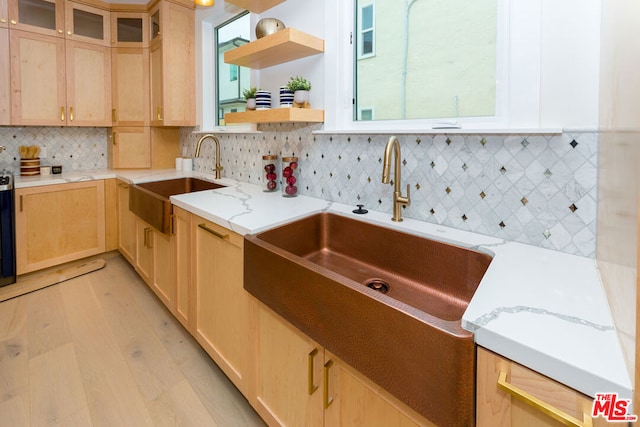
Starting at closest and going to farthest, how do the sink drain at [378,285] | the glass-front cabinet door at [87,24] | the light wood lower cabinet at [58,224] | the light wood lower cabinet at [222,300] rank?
1. the sink drain at [378,285]
2. the light wood lower cabinet at [222,300]
3. the light wood lower cabinet at [58,224]
4. the glass-front cabinet door at [87,24]

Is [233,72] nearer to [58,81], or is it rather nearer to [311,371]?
[58,81]

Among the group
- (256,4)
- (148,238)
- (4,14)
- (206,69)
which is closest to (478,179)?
(256,4)

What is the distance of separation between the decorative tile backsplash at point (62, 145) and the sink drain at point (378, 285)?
3395mm

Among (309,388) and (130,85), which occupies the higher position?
(130,85)

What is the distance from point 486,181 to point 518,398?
0.84 metres

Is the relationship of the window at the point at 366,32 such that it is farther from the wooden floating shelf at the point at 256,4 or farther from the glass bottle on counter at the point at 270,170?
the glass bottle on counter at the point at 270,170

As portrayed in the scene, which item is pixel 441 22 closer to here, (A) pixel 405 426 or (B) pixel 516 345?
(B) pixel 516 345

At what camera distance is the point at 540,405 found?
1.92 feet

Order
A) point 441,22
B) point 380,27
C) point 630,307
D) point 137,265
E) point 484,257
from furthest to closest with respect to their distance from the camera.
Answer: point 137,265
point 380,27
point 441,22
point 484,257
point 630,307

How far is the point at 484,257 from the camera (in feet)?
3.67

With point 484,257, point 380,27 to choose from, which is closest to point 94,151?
point 380,27

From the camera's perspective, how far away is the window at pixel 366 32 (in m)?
1.69

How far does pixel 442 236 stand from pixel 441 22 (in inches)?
36.7

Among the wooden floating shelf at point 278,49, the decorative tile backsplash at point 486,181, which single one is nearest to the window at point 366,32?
the wooden floating shelf at point 278,49
